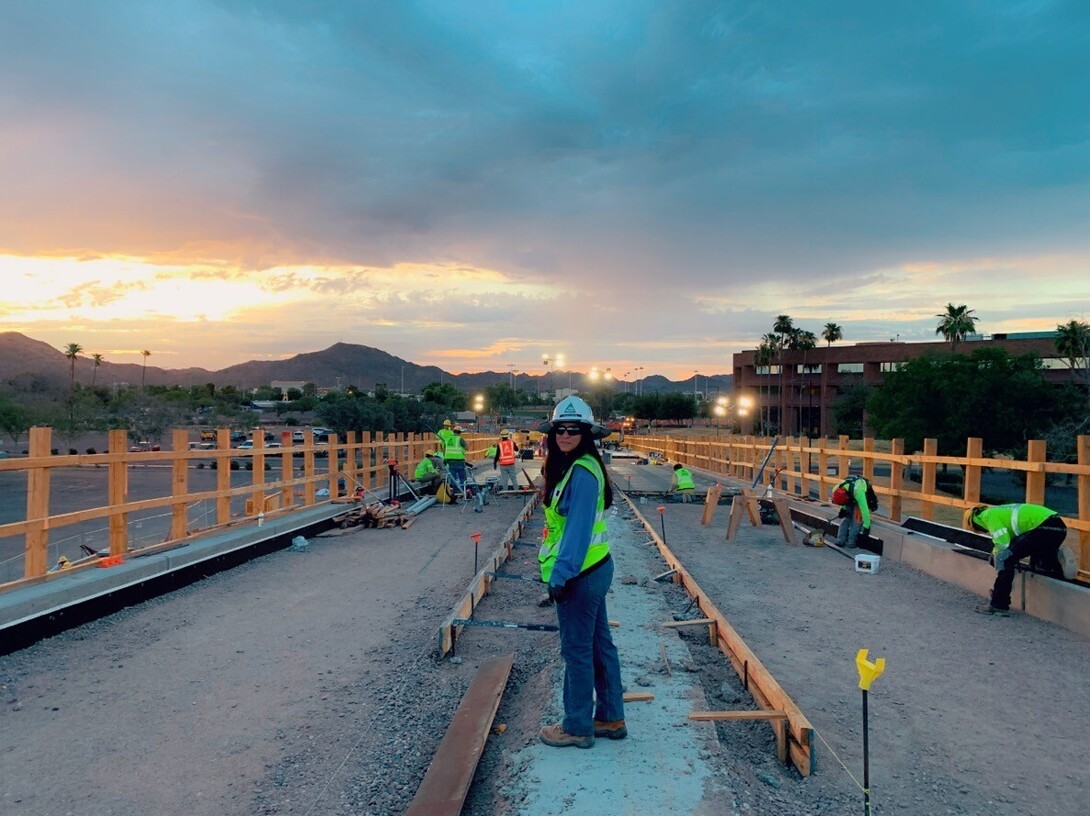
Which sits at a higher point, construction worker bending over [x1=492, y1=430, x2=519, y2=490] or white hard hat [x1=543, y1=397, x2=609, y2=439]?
white hard hat [x1=543, y1=397, x2=609, y2=439]

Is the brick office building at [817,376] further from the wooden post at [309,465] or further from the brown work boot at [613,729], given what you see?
the brown work boot at [613,729]

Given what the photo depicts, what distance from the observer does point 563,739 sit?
163 inches

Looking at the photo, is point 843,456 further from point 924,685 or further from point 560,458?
point 560,458

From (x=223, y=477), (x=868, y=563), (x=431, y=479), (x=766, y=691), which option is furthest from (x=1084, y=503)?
(x=431, y=479)

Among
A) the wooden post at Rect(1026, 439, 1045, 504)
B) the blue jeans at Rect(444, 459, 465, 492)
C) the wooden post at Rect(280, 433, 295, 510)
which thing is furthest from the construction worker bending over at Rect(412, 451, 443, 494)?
the wooden post at Rect(1026, 439, 1045, 504)

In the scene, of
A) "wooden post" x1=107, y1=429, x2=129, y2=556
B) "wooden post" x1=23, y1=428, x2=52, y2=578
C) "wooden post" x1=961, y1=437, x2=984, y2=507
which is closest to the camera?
"wooden post" x1=23, y1=428, x2=52, y2=578

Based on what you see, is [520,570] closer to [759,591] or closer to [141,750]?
[759,591]

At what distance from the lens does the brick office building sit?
81.5 metres

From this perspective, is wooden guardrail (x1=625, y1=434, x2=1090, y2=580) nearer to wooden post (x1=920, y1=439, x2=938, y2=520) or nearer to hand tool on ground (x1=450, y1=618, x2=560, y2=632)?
wooden post (x1=920, y1=439, x2=938, y2=520)

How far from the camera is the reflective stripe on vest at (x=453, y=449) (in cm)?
1778

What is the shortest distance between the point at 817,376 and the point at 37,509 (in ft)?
289

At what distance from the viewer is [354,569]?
10188mm

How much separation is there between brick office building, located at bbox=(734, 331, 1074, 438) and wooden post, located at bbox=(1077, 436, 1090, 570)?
72.9 metres

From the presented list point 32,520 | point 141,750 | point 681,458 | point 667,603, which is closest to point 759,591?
point 667,603
